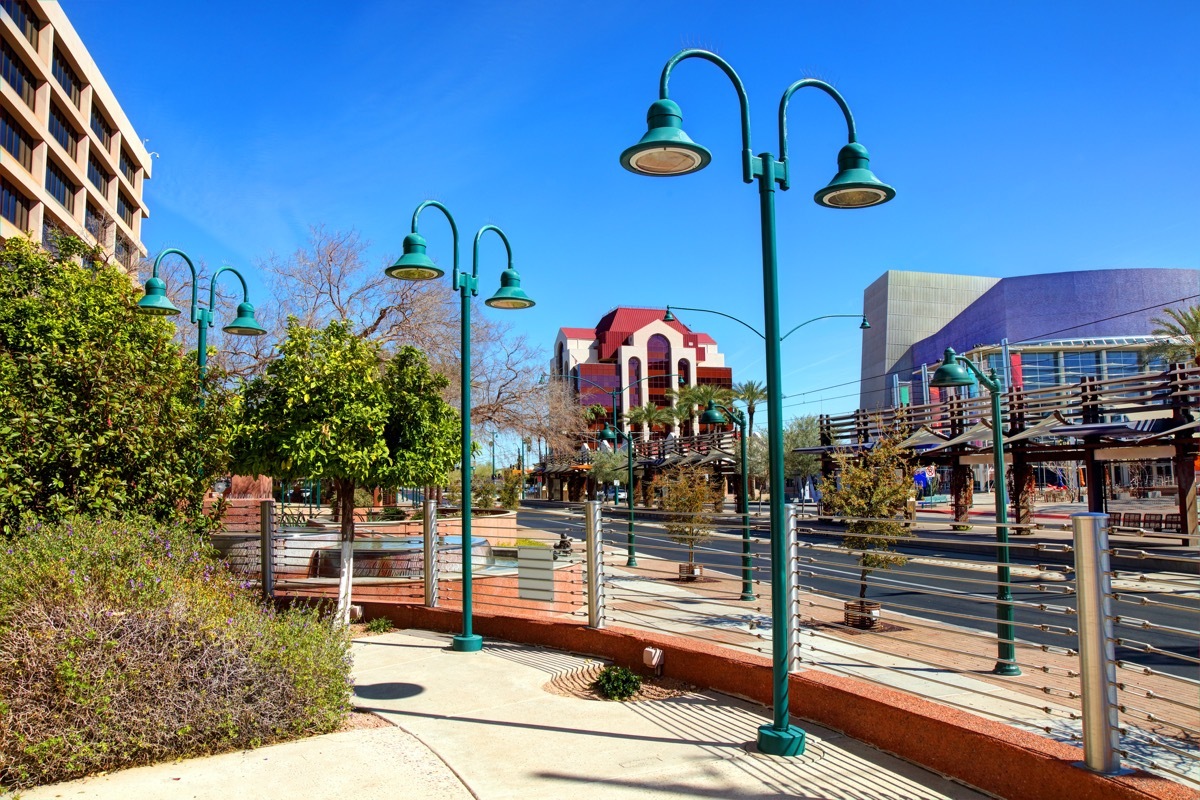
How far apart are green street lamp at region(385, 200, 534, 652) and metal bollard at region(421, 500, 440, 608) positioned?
988 millimetres

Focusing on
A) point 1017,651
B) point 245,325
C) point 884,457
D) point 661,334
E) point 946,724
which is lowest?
point 1017,651

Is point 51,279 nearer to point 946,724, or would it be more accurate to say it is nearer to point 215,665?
point 215,665

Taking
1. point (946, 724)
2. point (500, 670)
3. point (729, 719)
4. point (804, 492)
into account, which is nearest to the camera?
point (946, 724)

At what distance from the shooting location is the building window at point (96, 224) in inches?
1514

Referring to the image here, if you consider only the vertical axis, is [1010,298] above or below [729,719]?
above

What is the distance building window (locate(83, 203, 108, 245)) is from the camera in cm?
3846

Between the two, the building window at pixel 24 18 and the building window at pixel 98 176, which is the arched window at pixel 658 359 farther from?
the building window at pixel 24 18

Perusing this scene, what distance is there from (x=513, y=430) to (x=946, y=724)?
2990 centimetres

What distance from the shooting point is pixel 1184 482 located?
25094mm

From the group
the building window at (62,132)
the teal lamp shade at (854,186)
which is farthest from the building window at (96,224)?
the teal lamp shade at (854,186)

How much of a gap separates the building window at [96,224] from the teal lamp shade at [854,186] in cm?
3515

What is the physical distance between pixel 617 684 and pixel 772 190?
4.19 meters

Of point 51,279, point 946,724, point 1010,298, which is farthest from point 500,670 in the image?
point 1010,298

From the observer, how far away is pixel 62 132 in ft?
146
